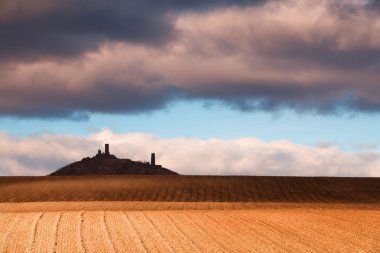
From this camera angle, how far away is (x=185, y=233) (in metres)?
25.4

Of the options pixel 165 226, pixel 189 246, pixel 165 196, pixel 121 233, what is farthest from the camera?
pixel 165 196

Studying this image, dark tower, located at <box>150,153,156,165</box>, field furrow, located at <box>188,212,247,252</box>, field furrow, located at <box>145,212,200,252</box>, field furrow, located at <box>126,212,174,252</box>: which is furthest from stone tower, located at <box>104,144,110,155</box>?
field furrow, located at <box>188,212,247,252</box>

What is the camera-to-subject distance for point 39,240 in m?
23.2

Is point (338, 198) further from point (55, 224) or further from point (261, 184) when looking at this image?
point (55, 224)

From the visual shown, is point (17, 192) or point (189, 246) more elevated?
point (17, 192)

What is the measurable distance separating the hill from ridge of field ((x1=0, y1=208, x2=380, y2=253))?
243 ft

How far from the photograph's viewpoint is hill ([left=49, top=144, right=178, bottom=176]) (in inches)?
4264

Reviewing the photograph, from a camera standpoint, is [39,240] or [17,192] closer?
[39,240]

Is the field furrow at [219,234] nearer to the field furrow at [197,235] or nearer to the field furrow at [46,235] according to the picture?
the field furrow at [197,235]

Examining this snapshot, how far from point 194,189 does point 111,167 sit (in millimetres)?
46211

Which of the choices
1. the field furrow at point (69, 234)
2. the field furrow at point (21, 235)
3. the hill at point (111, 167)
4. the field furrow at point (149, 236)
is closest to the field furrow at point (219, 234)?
the field furrow at point (149, 236)

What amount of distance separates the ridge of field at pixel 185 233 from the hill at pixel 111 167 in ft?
243

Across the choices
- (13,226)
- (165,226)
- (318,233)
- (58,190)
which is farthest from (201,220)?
(58,190)

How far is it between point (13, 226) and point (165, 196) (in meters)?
32.4
